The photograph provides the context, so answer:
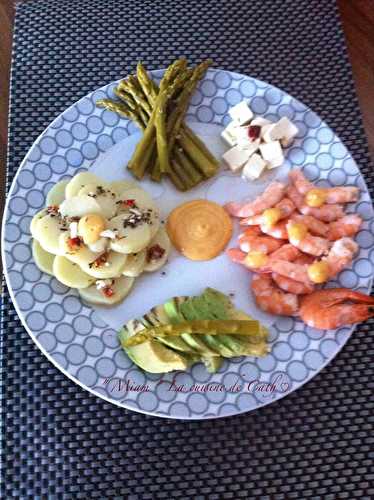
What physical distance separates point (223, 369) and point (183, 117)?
1.07 m

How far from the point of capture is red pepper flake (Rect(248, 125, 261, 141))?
2.55m

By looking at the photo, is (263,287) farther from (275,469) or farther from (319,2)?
(319,2)

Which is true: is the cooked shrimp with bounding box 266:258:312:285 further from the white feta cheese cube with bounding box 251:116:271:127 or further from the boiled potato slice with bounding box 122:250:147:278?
the white feta cheese cube with bounding box 251:116:271:127

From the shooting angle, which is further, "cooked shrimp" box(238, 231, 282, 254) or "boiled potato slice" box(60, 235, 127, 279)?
"cooked shrimp" box(238, 231, 282, 254)

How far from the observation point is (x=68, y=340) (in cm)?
227

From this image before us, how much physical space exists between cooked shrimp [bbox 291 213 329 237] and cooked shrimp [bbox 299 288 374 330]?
237mm

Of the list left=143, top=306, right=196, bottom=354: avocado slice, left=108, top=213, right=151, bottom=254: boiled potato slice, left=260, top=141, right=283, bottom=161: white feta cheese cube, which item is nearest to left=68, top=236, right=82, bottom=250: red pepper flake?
left=108, top=213, right=151, bottom=254: boiled potato slice

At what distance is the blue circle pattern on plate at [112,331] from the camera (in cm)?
221

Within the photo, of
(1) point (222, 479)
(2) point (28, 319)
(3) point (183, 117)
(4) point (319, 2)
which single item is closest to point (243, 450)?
(1) point (222, 479)

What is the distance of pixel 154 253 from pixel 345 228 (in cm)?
75

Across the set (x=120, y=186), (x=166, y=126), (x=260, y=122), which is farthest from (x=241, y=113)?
(x=120, y=186)

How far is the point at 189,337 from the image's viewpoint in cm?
219

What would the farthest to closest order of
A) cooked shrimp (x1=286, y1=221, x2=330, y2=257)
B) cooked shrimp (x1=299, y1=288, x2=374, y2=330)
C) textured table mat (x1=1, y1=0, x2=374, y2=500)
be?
cooked shrimp (x1=286, y1=221, x2=330, y2=257), cooked shrimp (x1=299, y1=288, x2=374, y2=330), textured table mat (x1=1, y1=0, x2=374, y2=500)

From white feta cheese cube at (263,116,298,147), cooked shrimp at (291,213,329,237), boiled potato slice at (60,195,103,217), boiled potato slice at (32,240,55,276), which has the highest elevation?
boiled potato slice at (60,195,103,217)
